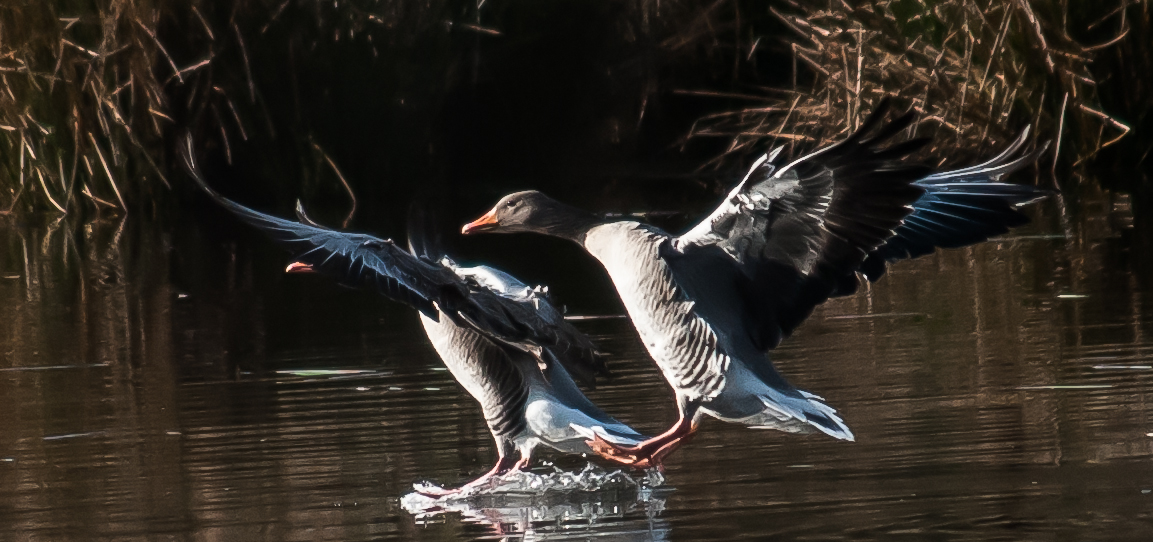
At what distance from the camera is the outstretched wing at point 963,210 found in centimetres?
717

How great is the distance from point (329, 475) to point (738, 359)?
149 centimetres

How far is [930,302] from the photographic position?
10625 millimetres

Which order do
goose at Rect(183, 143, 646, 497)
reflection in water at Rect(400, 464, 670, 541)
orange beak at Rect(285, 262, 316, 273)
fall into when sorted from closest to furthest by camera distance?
reflection in water at Rect(400, 464, 670, 541) → goose at Rect(183, 143, 646, 497) → orange beak at Rect(285, 262, 316, 273)

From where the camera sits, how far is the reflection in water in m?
5.87

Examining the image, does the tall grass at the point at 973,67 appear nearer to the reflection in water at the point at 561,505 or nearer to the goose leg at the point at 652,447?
the goose leg at the point at 652,447

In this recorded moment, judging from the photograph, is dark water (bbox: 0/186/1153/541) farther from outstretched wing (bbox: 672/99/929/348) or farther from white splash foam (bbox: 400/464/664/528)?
outstretched wing (bbox: 672/99/929/348)

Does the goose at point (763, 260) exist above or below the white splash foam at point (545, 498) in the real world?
above

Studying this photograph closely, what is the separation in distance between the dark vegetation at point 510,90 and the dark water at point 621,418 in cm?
468

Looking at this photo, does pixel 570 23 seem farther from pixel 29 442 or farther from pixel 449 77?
pixel 29 442

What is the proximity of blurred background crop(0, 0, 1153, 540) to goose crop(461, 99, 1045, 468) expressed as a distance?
0.85 feet

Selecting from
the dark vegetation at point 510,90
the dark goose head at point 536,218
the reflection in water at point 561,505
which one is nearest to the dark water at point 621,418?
the reflection in water at point 561,505

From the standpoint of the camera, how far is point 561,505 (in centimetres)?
639

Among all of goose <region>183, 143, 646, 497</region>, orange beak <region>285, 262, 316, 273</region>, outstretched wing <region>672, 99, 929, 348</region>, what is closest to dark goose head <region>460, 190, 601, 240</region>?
goose <region>183, 143, 646, 497</region>

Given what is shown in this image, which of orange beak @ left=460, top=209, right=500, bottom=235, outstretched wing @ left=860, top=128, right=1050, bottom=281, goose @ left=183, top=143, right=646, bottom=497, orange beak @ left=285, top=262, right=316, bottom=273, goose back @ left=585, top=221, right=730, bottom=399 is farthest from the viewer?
orange beak @ left=460, top=209, right=500, bottom=235
